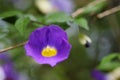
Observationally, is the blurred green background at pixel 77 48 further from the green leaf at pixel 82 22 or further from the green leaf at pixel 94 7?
the green leaf at pixel 82 22

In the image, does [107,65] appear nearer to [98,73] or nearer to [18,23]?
[98,73]

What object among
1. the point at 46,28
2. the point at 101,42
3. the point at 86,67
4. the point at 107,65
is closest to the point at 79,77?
the point at 86,67

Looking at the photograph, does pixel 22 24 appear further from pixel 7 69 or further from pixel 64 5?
pixel 64 5

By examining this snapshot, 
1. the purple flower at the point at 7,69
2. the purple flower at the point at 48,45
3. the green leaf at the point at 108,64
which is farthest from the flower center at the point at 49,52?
the purple flower at the point at 7,69

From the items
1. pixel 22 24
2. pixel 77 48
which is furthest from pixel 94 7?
pixel 77 48

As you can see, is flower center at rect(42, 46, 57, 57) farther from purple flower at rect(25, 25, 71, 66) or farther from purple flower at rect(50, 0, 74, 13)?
purple flower at rect(50, 0, 74, 13)

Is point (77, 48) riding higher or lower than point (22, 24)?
lower
